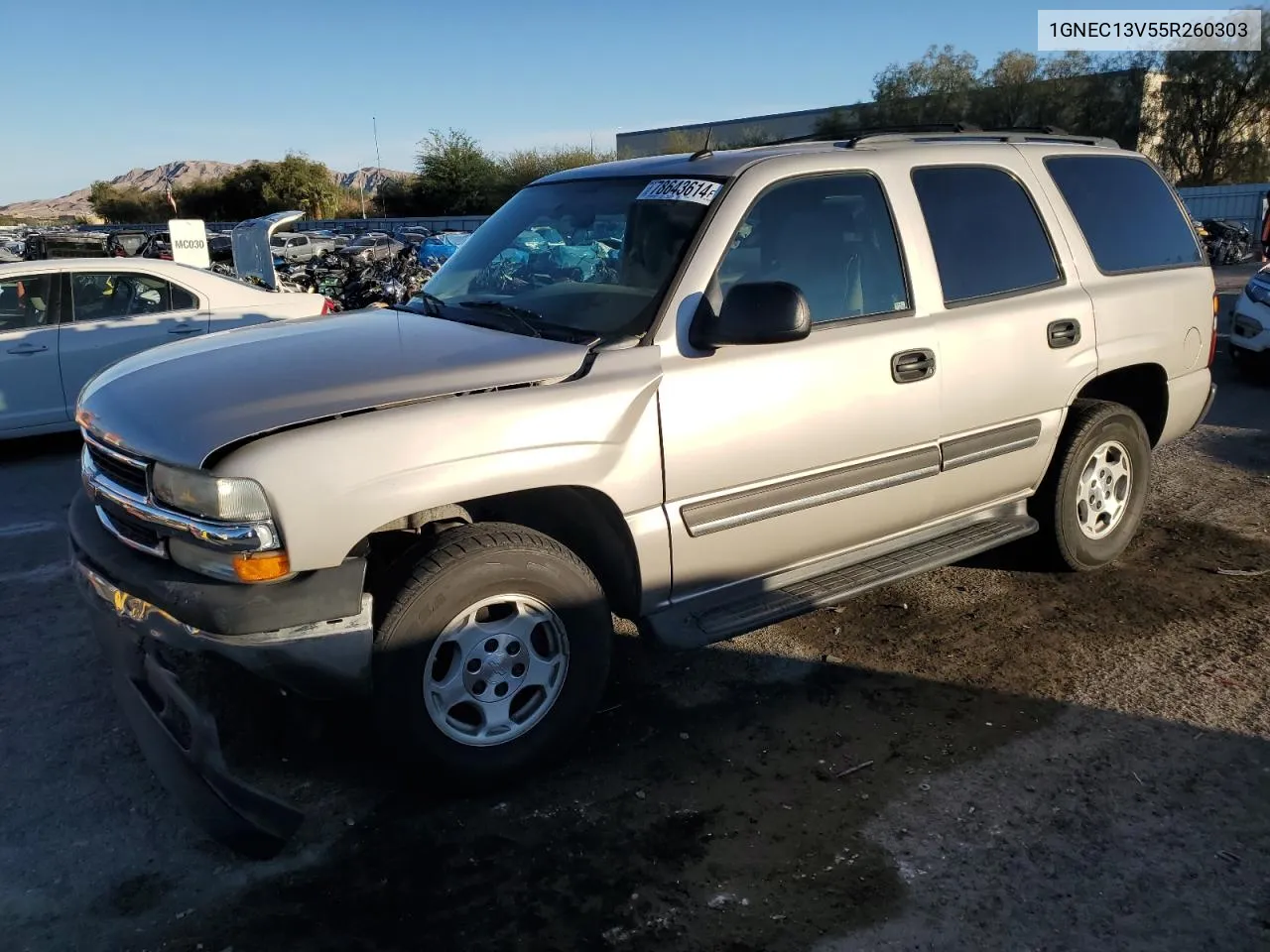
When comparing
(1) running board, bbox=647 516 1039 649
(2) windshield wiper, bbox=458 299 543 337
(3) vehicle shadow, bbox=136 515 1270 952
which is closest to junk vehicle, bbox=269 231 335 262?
(2) windshield wiper, bbox=458 299 543 337

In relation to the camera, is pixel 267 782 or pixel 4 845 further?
pixel 267 782

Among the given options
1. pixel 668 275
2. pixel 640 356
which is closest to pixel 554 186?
pixel 668 275

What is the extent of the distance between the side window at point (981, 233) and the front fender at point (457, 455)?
1.56m

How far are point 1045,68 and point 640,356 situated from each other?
162 ft

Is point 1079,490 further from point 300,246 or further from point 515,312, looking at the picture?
point 300,246

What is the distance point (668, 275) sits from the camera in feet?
11.3

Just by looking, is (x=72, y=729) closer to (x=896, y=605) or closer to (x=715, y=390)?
(x=715, y=390)

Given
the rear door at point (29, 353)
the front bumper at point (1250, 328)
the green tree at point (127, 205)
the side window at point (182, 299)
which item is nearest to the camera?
the rear door at point (29, 353)

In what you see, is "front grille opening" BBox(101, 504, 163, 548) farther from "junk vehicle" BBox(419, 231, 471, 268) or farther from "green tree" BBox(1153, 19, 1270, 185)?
"green tree" BBox(1153, 19, 1270, 185)

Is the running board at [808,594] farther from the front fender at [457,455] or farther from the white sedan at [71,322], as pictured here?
the white sedan at [71,322]

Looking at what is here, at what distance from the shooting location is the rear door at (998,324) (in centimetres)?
407

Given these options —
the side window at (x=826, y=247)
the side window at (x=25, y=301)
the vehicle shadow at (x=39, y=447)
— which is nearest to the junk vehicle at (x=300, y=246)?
the vehicle shadow at (x=39, y=447)

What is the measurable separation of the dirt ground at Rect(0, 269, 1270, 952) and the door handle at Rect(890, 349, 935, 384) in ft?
3.92

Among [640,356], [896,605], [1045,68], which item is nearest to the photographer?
[640,356]
